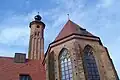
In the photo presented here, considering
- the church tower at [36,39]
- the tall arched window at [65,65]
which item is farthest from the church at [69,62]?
the church tower at [36,39]

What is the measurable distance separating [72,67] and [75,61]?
1.90ft

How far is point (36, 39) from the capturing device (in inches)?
1206

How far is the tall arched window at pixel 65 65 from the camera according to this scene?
1692 centimetres

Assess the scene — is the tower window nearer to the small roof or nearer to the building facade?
the building facade

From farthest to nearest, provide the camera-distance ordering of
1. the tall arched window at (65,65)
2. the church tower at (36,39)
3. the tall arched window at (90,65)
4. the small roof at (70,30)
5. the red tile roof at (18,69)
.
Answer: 1. the church tower at (36,39)
2. the small roof at (70,30)
3. the red tile roof at (18,69)
4. the tall arched window at (65,65)
5. the tall arched window at (90,65)

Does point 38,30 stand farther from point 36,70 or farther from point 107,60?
point 107,60

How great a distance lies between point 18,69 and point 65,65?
4927mm

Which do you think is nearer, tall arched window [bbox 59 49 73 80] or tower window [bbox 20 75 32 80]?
tall arched window [bbox 59 49 73 80]

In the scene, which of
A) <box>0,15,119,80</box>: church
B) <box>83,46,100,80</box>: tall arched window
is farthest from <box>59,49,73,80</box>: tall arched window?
<box>83,46,100,80</box>: tall arched window

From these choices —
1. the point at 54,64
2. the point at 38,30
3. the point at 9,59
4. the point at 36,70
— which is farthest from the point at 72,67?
the point at 38,30

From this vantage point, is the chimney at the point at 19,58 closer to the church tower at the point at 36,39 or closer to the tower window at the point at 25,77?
the tower window at the point at 25,77

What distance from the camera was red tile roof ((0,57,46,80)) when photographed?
18.6 meters

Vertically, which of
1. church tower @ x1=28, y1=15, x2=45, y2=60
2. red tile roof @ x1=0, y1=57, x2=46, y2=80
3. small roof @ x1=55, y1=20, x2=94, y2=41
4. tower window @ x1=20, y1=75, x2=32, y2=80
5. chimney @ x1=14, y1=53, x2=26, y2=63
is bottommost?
tower window @ x1=20, y1=75, x2=32, y2=80

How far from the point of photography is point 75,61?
16797 millimetres
